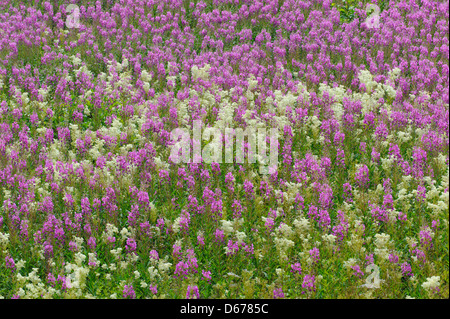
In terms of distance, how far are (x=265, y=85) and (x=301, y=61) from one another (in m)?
1.38

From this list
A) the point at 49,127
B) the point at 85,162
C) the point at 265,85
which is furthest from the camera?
the point at 265,85

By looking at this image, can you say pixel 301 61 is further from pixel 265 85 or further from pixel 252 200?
pixel 252 200

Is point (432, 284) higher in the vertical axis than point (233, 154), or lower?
lower

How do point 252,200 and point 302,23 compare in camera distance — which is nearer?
point 252,200

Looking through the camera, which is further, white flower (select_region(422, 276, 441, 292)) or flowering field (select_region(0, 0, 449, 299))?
flowering field (select_region(0, 0, 449, 299))

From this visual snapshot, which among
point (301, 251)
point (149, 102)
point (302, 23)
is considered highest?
point (302, 23)

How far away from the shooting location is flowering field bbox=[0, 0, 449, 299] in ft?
20.5

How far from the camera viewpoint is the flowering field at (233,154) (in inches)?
246

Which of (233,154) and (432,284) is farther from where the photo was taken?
(233,154)

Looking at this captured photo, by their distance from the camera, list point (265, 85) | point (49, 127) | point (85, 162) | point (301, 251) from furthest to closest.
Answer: point (265, 85)
point (49, 127)
point (85, 162)
point (301, 251)

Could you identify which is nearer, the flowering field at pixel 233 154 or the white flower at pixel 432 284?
the white flower at pixel 432 284

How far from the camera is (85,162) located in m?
7.79

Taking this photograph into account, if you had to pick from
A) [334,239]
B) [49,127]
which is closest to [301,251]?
[334,239]

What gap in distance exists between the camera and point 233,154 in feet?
26.6
